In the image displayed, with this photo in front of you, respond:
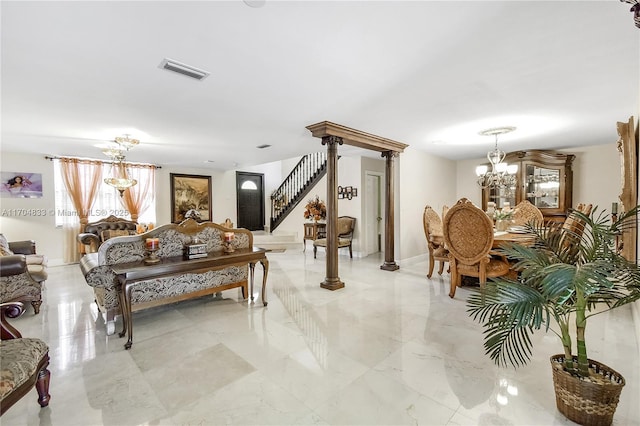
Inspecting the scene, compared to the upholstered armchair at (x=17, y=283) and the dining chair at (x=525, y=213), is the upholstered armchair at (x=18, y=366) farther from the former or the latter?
the dining chair at (x=525, y=213)

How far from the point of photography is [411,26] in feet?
5.96

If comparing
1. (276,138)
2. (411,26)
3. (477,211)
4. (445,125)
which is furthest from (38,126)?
(477,211)

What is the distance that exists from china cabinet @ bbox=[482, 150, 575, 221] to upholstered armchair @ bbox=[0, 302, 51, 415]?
7.25 m

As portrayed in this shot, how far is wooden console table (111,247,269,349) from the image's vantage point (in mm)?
2594

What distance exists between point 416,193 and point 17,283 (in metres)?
6.31

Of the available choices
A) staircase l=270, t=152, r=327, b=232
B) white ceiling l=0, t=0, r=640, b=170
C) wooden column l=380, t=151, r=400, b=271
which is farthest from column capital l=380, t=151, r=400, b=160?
staircase l=270, t=152, r=327, b=232

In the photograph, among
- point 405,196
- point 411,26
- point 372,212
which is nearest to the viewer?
point 411,26

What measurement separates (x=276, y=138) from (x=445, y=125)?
2651 millimetres

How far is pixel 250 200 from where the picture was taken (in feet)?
33.0

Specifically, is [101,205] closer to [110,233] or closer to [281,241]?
[110,233]

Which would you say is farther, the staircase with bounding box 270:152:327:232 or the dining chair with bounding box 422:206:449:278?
the staircase with bounding box 270:152:327:232

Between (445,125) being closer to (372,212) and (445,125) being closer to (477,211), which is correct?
(477,211)

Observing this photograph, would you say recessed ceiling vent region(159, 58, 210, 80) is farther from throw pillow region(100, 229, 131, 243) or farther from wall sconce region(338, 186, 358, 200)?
throw pillow region(100, 229, 131, 243)

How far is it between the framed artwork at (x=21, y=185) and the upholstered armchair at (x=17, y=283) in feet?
12.4
